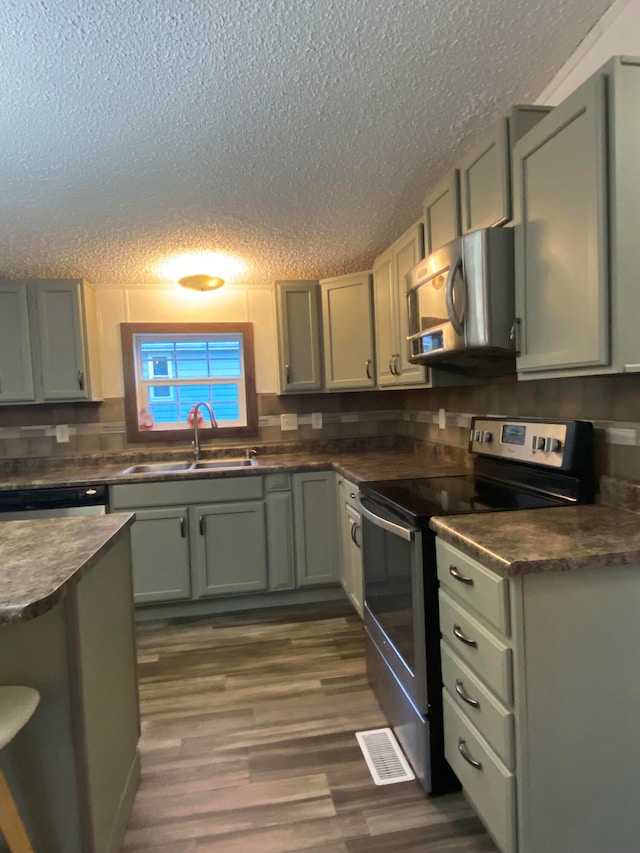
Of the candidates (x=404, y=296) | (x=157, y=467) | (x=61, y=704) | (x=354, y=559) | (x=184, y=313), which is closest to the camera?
(x=61, y=704)

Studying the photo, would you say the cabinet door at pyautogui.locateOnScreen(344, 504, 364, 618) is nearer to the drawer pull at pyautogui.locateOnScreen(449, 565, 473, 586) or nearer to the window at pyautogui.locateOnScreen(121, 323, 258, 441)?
the drawer pull at pyautogui.locateOnScreen(449, 565, 473, 586)

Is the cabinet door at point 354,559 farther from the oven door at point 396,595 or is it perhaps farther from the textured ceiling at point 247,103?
the textured ceiling at point 247,103

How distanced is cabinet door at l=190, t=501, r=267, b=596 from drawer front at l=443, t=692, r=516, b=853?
1715 millimetres

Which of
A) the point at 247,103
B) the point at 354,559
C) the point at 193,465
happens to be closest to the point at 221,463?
the point at 193,465

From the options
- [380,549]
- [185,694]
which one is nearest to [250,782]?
[185,694]

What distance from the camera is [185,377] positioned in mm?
3541

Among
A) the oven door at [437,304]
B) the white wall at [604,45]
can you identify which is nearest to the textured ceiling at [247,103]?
the white wall at [604,45]

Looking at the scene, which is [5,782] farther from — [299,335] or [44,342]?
[299,335]

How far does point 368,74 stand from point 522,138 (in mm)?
506

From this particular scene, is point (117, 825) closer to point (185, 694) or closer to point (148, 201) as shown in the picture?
point (185, 694)

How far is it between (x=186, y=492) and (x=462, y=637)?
2001 mm

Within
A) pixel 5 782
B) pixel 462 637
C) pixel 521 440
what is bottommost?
pixel 5 782

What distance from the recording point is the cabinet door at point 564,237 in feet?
3.92

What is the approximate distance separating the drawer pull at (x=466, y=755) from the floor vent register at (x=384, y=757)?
0.36 metres
